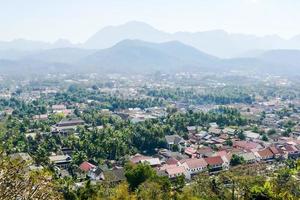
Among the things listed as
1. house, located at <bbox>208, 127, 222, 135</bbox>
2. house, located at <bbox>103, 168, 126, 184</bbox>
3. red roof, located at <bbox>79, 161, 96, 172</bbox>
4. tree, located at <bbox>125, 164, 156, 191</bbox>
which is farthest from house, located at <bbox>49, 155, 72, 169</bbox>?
house, located at <bbox>208, 127, 222, 135</bbox>

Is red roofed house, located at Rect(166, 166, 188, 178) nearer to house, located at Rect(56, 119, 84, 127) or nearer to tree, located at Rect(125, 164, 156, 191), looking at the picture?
tree, located at Rect(125, 164, 156, 191)

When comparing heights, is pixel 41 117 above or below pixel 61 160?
below

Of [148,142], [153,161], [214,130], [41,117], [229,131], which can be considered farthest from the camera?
[41,117]

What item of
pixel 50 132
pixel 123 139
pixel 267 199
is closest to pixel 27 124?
pixel 50 132

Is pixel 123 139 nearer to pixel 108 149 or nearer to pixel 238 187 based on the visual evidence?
pixel 108 149

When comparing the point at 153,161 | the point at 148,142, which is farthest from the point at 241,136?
the point at 153,161

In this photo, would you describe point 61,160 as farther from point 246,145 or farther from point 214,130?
point 214,130
